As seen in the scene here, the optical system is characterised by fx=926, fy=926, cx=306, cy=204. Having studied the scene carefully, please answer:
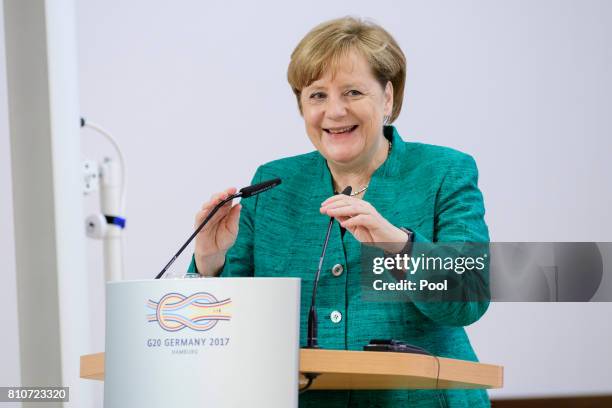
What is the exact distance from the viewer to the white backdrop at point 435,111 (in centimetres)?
300

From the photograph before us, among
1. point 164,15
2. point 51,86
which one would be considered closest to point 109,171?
point 51,86

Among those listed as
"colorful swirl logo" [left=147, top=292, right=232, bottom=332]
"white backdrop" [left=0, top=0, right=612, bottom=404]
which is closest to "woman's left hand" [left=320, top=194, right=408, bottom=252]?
"colorful swirl logo" [left=147, top=292, right=232, bottom=332]

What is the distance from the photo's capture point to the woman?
2199mm

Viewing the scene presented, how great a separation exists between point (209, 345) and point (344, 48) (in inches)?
47.0

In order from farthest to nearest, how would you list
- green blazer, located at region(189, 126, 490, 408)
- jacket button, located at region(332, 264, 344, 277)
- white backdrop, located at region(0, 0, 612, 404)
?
white backdrop, located at region(0, 0, 612, 404) → jacket button, located at region(332, 264, 344, 277) → green blazer, located at region(189, 126, 490, 408)

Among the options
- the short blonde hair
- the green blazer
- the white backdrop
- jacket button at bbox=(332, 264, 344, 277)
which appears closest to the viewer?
the green blazer

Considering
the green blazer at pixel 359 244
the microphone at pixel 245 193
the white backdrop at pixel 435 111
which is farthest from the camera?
the white backdrop at pixel 435 111

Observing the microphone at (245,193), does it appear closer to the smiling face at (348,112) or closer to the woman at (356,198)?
the woman at (356,198)

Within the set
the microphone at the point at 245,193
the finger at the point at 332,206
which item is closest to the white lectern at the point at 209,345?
the finger at the point at 332,206

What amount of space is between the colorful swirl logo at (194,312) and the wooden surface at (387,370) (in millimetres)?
179

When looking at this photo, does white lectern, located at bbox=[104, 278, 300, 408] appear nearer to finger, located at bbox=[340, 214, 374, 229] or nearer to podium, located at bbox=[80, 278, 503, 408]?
podium, located at bbox=[80, 278, 503, 408]

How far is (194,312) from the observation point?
1.56m

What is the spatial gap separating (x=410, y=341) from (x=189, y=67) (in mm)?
→ 1362

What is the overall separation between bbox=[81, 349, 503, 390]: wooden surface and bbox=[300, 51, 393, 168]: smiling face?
0.84 meters
